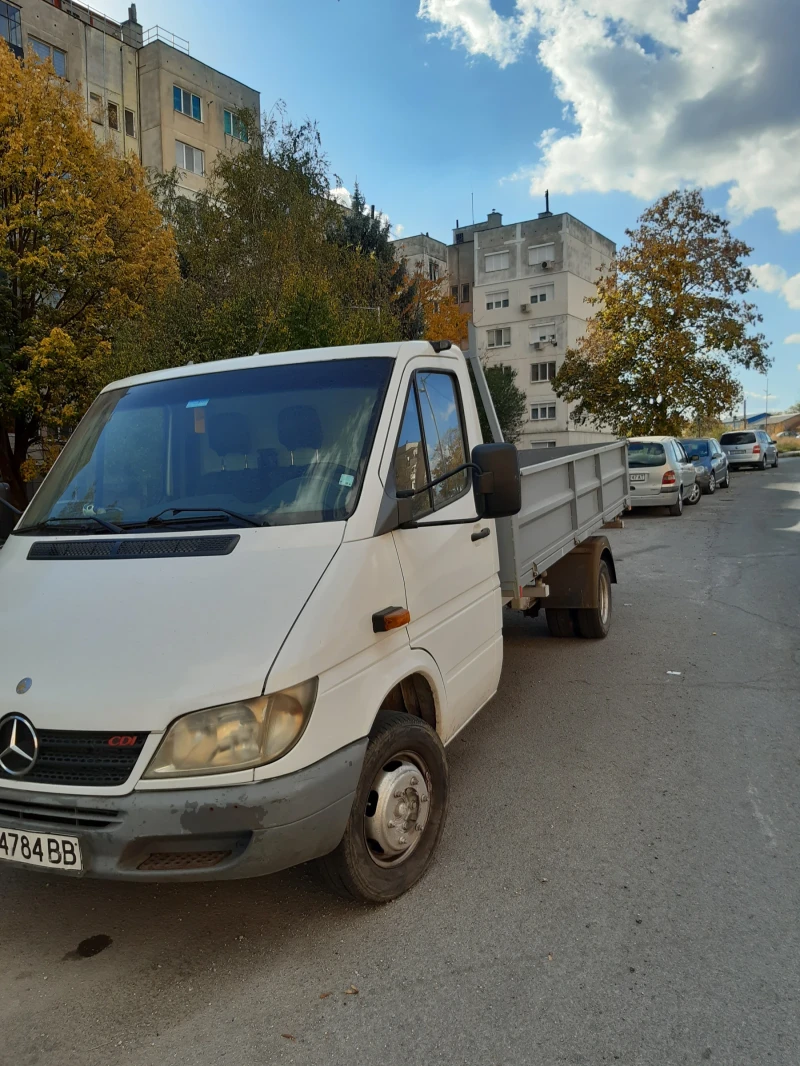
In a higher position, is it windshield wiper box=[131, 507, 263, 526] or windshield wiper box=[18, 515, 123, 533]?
windshield wiper box=[131, 507, 263, 526]

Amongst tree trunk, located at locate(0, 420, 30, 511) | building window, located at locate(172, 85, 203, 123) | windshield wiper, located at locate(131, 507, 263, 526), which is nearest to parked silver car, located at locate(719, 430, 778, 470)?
building window, located at locate(172, 85, 203, 123)

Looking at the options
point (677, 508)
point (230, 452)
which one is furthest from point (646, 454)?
point (230, 452)

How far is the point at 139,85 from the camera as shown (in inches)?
1345

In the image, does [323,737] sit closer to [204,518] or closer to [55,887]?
[204,518]

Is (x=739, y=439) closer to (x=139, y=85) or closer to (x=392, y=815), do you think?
(x=139, y=85)

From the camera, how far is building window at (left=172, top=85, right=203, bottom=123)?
3428cm

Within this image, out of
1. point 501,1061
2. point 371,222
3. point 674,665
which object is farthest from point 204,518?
point 371,222

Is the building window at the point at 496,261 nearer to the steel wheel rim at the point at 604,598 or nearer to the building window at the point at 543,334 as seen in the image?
the building window at the point at 543,334

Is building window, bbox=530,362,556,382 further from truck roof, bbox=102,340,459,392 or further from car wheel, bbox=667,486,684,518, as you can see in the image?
truck roof, bbox=102,340,459,392

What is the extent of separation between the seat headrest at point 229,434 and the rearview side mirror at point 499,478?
39.3 inches

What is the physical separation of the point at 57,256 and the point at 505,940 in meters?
17.5

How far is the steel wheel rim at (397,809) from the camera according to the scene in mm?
3113

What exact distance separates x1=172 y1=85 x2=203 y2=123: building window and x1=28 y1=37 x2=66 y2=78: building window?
14.9 ft

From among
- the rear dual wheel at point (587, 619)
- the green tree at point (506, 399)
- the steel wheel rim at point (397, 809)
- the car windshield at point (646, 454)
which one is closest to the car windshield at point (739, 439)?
the green tree at point (506, 399)
